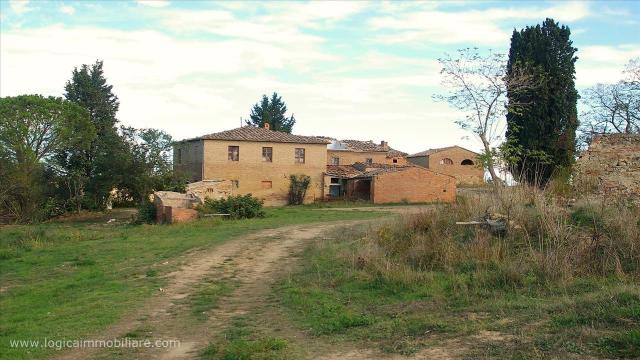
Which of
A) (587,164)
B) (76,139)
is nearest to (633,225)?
(587,164)

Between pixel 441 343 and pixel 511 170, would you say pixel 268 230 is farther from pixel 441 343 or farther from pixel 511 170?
pixel 441 343

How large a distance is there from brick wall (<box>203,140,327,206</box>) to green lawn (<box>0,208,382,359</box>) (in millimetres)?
21541

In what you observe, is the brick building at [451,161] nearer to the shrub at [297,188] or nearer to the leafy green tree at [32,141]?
the shrub at [297,188]

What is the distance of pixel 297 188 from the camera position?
48219 mm

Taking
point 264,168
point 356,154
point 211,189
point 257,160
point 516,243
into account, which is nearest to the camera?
point 516,243

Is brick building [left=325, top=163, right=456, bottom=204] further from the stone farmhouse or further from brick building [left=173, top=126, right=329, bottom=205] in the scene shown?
brick building [left=173, top=126, right=329, bottom=205]

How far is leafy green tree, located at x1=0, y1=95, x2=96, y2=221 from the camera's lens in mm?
37250

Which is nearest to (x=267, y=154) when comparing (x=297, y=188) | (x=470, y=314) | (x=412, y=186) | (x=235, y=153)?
(x=235, y=153)

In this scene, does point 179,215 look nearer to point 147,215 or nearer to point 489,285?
point 147,215

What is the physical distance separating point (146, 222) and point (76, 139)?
1765cm

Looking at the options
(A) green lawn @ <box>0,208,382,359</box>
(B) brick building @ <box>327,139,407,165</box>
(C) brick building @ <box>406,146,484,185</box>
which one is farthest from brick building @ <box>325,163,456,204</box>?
(A) green lawn @ <box>0,208,382,359</box>

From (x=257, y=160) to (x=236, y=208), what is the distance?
18342 millimetres

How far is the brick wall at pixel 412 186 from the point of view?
45.4 m

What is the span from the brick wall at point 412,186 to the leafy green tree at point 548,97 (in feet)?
52.6
